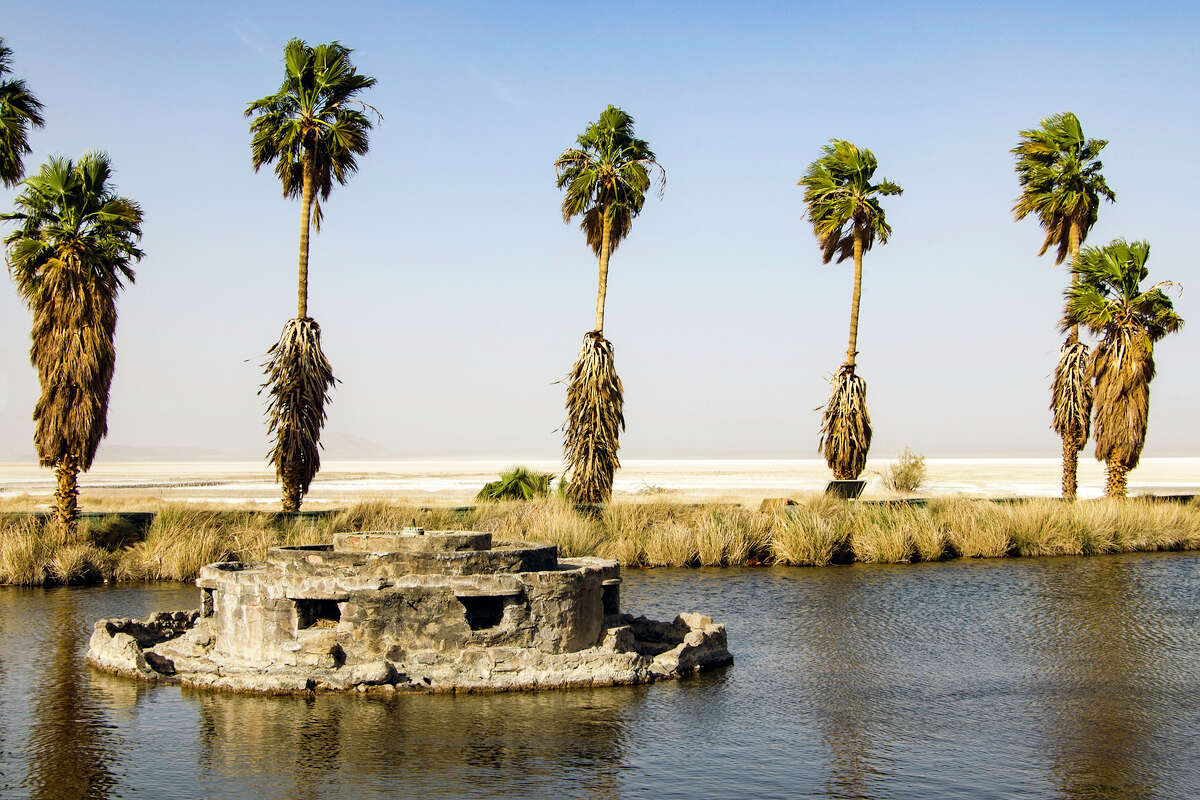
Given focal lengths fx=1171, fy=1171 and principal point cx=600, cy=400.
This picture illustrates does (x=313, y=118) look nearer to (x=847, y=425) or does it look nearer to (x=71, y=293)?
(x=71, y=293)

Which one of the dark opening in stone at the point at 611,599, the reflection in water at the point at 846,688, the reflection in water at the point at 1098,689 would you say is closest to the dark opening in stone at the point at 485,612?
the dark opening in stone at the point at 611,599

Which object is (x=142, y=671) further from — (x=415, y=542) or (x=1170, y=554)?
(x=1170, y=554)

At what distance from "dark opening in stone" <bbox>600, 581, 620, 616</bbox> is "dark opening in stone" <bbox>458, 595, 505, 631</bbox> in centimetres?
180

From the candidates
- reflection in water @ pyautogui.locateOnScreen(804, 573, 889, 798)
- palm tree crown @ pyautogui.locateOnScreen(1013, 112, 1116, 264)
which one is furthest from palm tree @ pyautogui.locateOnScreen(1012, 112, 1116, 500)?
reflection in water @ pyautogui.locateOnScreen(804, 573, 889, 798)

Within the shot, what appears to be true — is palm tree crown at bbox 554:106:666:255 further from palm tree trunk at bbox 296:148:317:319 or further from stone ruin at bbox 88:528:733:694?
stone ruin at bbox 88:528:733:694

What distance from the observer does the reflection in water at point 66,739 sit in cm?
910

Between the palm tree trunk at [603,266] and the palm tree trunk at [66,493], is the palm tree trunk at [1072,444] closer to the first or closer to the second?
the palm tree trunk at [603,266]

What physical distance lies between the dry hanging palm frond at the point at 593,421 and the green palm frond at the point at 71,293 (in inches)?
419

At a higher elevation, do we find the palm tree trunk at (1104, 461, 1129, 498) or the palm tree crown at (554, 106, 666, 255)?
the palm tree crown at (554, 106, 666, 255)

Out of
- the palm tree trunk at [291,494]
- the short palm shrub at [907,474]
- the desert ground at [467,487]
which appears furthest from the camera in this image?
the short palm shrub at [907,474]

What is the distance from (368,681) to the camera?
38.3 feet

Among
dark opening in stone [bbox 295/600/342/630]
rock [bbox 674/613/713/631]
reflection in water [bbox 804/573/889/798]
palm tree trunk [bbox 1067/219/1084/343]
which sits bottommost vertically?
reflection in water [bbox 804/573/889/798]

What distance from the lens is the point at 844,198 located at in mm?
32938

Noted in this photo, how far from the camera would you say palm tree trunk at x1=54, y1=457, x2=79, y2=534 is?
2316 centimetres
